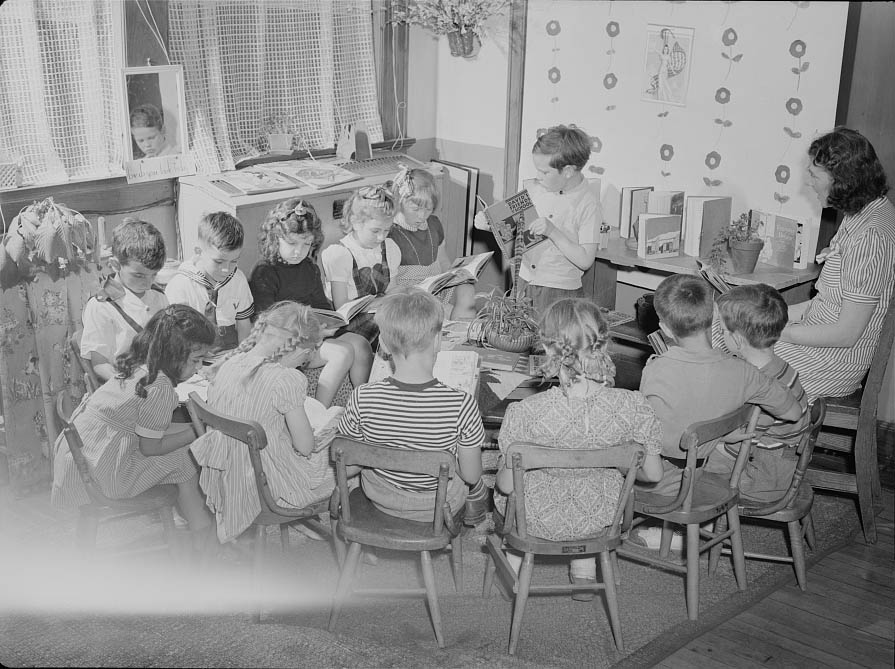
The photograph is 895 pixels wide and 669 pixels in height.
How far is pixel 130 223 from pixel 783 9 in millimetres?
2991

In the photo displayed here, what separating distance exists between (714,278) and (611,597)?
1.71m

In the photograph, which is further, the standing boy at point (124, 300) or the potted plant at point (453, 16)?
the potted plant at point (453, 16)

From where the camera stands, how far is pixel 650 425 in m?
2.92

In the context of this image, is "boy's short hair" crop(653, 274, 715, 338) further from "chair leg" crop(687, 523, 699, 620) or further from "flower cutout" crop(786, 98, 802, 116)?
"flower cutout" crop(786, 98, 802, 116)

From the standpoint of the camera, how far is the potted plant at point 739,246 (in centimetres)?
453

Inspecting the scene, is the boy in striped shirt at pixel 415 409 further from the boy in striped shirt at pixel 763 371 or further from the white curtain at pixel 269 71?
the white curtain at pixel 269 71

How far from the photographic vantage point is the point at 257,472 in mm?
3049

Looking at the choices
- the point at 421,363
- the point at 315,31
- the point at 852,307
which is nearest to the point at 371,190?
the point at 315,31

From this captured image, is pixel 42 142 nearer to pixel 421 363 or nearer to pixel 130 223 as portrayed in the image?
pixel 130 223

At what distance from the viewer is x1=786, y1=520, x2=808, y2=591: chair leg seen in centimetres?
345

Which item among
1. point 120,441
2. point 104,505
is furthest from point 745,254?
point 104,505

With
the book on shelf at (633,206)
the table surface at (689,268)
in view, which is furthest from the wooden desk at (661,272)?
the book on shelf at (633,206)

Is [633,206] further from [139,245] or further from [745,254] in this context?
[139,245]

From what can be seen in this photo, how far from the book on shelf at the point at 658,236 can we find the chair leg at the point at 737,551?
170cm
